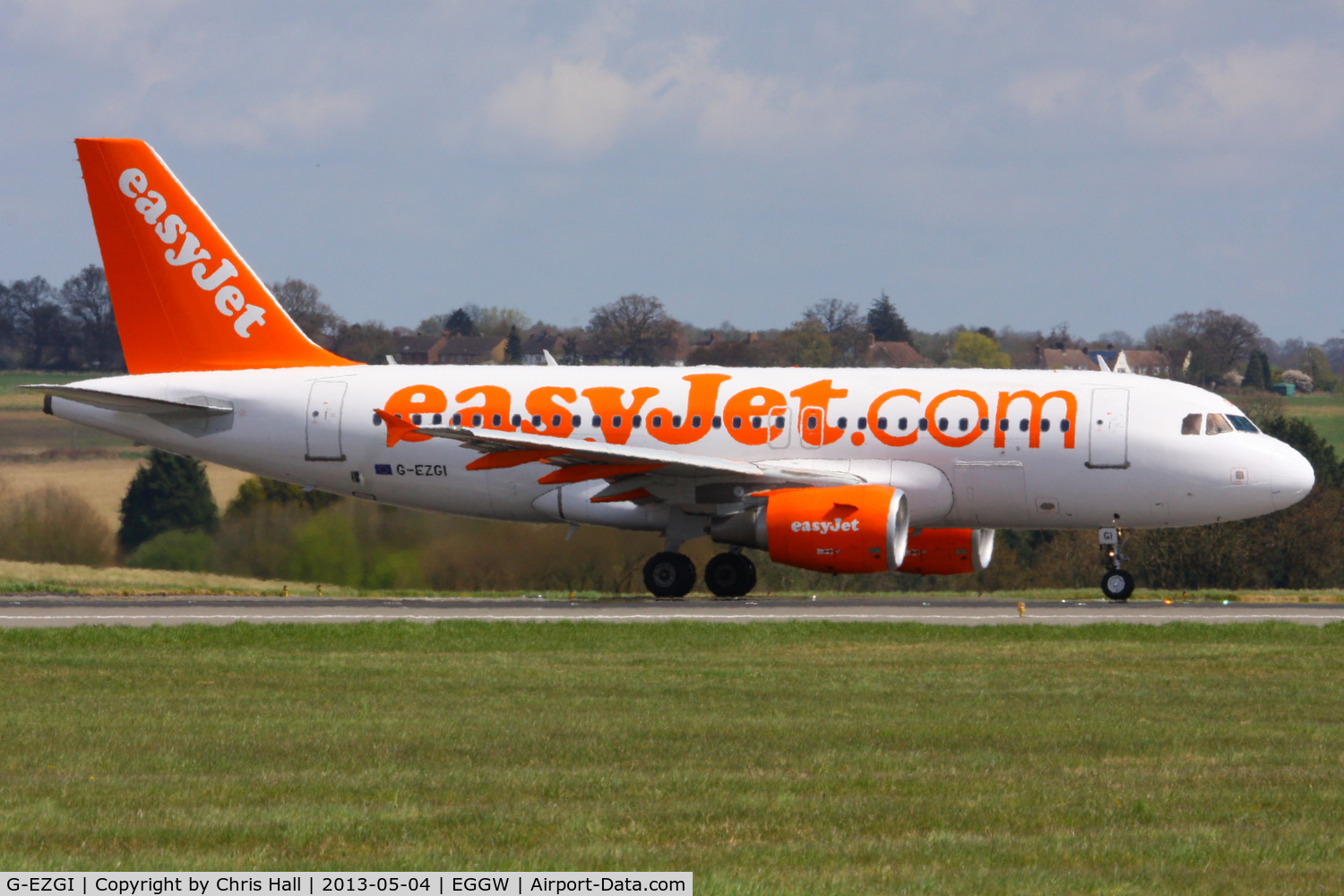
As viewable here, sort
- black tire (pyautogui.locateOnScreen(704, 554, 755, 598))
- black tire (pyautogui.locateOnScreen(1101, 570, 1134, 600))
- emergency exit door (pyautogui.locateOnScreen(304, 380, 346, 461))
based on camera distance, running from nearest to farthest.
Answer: black tire (pyautogui.locateOnScreen(1101, 570, 1134, 600)) → black tire (pyautogui.locateOnScreen(704, 554, 755, 598)) → emergency exit door (pyautogui.locateOnScreen(304, 380, 346, 461))

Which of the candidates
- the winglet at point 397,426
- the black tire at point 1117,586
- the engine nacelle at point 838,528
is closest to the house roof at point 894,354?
the black tire at point 1117,586

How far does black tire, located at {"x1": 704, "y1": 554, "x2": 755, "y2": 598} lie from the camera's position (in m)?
29.8

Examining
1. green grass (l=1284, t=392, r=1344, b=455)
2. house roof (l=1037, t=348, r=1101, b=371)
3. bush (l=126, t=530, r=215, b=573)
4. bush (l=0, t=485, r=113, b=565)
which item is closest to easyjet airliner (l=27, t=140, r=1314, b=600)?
bush (l=126, t=530, r=215, b=573)

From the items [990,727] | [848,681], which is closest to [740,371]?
[848,681]

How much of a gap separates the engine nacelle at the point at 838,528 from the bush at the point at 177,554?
1375 centimetres

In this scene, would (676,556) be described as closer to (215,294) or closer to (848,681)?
(215,294)

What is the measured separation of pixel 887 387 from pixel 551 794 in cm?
1893

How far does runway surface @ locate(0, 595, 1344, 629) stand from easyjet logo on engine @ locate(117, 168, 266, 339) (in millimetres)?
5358

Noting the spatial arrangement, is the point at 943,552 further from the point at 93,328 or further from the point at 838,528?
the point at 93,328

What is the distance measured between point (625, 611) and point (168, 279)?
11.4m

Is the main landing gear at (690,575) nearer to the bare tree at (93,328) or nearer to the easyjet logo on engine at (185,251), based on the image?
the easyjet logo on engine at (185,251)

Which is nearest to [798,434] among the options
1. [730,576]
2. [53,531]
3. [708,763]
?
[730,576]

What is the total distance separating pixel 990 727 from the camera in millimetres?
13438

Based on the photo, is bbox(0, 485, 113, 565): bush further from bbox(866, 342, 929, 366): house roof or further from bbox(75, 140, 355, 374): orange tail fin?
bbox(866, 342, 929, 366): house roof
